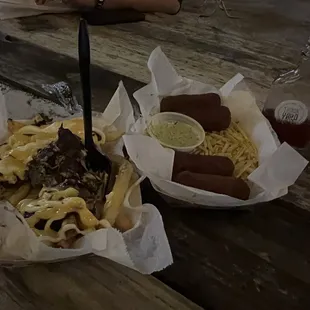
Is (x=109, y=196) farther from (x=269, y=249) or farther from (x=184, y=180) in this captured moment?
(x=269, y=249)

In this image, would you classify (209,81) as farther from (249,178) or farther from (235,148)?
(249,178)

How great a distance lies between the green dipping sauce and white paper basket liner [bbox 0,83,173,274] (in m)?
0.25

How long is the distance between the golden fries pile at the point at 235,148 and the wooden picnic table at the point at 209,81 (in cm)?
8

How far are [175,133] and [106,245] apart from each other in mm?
388

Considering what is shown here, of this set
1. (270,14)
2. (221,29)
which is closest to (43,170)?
(221,29)

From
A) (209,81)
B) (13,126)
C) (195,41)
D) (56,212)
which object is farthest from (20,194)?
(195,41)

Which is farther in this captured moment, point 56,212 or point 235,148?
point 235,148

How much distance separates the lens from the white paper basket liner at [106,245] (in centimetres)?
82

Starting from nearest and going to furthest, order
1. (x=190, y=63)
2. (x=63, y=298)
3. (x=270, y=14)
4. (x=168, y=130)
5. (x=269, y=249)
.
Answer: (x=63, y=298) → (x=269, y=249) → (x=168, y=130) → (x=190, y=63) → (x=270, y=14)

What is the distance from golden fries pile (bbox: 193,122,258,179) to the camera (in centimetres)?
109

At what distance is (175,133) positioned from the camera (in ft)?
3.84

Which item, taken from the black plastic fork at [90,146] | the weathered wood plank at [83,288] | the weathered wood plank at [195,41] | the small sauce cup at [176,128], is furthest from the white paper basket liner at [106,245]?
the weathered wood plank at [195,41]

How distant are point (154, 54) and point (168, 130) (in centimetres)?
24

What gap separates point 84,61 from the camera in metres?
0.92
